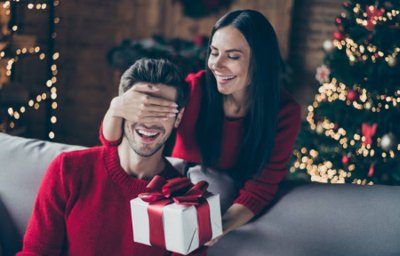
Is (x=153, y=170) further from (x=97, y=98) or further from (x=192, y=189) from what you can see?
(x=97, y=98)

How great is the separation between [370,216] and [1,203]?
1.07m

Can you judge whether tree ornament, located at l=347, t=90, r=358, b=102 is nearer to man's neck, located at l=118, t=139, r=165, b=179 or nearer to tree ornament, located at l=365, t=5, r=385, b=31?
tree ornament, located at l=365, t=5, r=385, b=31

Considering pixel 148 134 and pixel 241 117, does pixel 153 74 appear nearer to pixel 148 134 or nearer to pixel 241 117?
pixel 148 134

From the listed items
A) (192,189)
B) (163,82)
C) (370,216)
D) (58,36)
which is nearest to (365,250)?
(370,216)

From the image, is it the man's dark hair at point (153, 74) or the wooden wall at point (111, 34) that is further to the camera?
the wooden wall at point (111, 34)

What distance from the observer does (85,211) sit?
1419mm

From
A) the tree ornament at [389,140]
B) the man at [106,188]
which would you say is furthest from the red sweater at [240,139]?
the tree ornament at [389,140]

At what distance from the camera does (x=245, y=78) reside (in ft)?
5.04

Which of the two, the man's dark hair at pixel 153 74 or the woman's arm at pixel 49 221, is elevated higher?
the man's dark hair at pixel 153 74

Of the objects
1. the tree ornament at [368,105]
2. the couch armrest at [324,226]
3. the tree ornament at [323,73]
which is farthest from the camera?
the tree ornament at [323,73]

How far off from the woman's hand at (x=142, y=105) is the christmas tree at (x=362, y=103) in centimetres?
141

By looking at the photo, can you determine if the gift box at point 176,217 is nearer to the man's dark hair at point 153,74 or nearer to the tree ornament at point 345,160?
the man's dark hair at point 153,74

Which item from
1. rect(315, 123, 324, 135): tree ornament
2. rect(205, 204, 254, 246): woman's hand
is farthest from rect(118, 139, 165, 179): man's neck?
rect(315, 123, 324, 135): tree ornament

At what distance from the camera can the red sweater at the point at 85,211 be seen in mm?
1410
